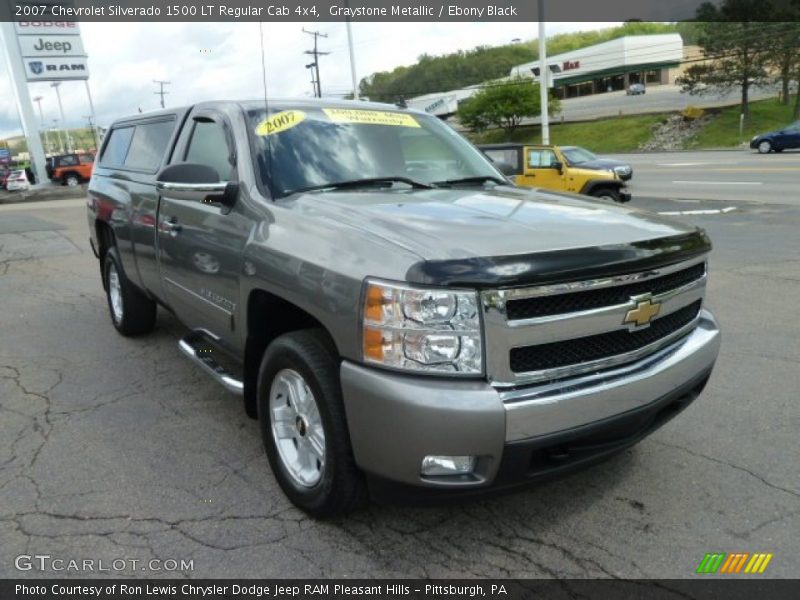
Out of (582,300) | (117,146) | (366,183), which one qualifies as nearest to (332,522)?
(582,300)

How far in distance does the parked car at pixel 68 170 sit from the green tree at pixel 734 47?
3899cm

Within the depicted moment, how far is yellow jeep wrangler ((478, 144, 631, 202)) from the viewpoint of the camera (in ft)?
48.6

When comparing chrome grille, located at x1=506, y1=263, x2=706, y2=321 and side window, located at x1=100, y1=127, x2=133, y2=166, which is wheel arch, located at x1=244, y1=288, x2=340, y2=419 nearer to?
chrome grille, located at x1=506, y1=263, x2=706, y2=321

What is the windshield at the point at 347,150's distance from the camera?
135 inches

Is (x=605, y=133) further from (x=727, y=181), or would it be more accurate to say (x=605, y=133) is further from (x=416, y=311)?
(x=416, y=311)

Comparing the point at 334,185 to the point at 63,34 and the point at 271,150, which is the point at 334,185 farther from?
the point at 63,34

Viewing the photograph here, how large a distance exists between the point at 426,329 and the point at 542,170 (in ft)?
45.0

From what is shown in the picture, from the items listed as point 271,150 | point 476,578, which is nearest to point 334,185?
point 271,150

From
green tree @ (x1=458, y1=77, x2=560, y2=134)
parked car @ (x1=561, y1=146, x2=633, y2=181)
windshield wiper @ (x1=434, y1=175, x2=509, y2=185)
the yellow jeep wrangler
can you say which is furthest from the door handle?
green tree @ (x1=458, y1=77, x2=560, y2=134)

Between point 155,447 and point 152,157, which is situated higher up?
point 152,157

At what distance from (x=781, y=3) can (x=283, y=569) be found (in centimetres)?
5049

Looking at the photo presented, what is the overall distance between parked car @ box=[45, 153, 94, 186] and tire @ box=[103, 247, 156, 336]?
106 feet

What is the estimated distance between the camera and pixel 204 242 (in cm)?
360

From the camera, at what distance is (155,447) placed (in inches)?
145
